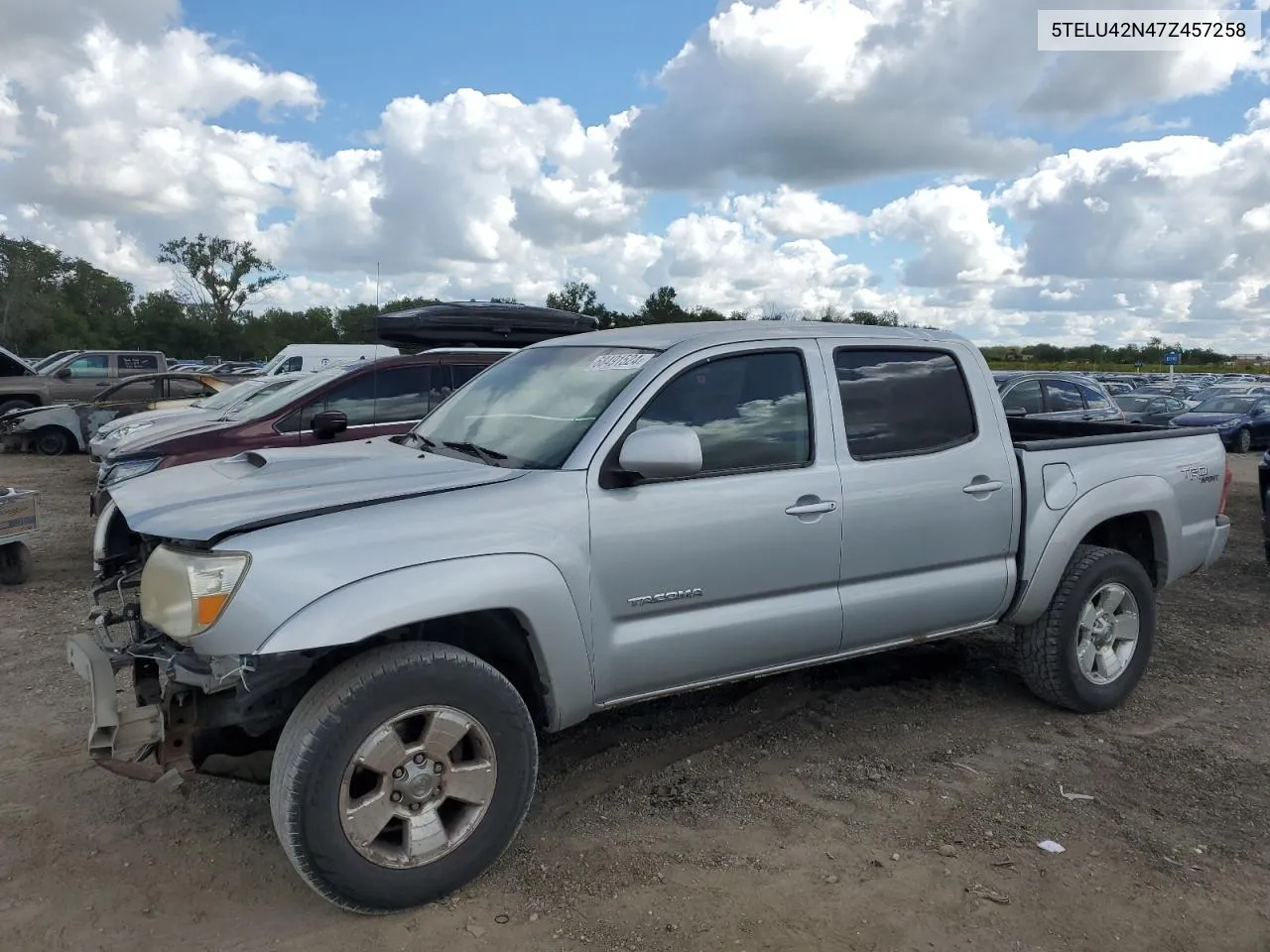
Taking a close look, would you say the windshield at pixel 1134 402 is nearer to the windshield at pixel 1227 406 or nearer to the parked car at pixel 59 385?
the windshield at pixel 1227 406

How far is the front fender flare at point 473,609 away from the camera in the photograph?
2.82 meters

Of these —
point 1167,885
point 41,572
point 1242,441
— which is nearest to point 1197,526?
point 1167,885

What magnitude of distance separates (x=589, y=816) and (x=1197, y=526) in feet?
11.6

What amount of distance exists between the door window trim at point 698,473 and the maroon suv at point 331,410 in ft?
14.7

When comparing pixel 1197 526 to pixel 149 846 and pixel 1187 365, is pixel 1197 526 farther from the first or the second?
pixel 1187 365

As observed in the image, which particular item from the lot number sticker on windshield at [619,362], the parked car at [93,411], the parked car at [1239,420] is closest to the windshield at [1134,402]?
the parked car at [1239,420]

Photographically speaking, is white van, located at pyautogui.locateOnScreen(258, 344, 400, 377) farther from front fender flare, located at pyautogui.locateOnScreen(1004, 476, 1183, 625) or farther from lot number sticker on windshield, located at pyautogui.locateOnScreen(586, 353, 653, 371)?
front fender flare, located at pyautogui.locateOnScreen(1004, 476, 1183, 625)

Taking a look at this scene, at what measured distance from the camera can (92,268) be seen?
7612cm

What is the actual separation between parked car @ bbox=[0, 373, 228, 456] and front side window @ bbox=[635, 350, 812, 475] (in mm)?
11843

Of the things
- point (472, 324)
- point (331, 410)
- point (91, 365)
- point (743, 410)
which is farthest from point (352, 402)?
point (91, 365)

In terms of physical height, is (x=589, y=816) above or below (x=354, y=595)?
below

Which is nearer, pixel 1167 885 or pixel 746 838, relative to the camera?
pixel 1167 885

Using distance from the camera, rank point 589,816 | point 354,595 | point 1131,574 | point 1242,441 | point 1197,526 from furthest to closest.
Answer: point 1242,441 < point 1197,526 < point 1131,574 < point 589,816 < point 354,595

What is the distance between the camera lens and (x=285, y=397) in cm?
834
